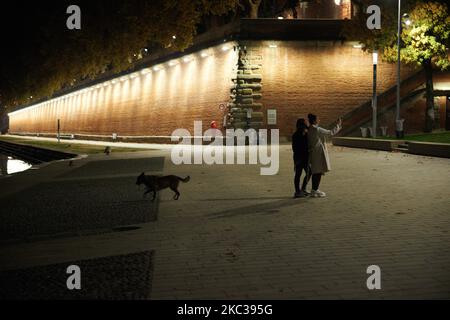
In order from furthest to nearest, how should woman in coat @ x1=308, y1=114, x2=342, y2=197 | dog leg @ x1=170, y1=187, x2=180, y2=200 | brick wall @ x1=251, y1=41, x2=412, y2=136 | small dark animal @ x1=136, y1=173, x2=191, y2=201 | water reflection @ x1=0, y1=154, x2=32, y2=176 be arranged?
brick wall @ x1=251, y1=41, x2=412, y2=136 < water reflection @ x1=0, y1=154, x2=32, y2=176 < dog leg @ x1=170, y1=187, x2=180, y2=200 < small dark animal @ x1=136, y1=173, x2=191, y2=201 < woman in coat @ x1=308, y1=114, x2=342, y2=197

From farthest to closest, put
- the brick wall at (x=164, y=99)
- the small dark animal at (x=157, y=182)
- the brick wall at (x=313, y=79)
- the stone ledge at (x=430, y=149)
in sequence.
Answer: the brick wall at (x=164, y=99) → the brick wall at (x=313, y=79) → the stone ledge at (x=430, y=149) → the small dark animal at (x=157, y=182)

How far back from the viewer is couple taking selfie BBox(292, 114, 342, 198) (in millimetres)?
11992

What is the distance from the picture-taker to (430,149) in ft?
75.4

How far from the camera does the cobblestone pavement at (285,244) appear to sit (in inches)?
222

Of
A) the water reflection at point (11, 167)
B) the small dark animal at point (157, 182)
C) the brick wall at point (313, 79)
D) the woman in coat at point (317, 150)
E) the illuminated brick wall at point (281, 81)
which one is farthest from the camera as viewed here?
the brick wall at point (313, 79)

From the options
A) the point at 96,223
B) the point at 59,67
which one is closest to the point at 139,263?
the point at 96,223

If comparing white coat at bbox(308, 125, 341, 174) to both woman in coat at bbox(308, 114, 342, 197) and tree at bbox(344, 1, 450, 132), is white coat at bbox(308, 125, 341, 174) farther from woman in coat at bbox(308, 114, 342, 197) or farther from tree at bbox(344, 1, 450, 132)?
tree at bbox(344, 1, 450, 132)

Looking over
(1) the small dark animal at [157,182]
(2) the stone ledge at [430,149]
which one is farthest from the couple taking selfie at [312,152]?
(2) the stone ledge at [430,149]

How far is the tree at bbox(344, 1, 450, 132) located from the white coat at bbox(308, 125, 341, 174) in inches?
886

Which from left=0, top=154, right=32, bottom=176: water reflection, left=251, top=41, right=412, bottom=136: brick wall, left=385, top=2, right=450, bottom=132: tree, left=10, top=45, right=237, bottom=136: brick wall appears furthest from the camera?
left=10, top=45, right=237, bottom=136: brick wall

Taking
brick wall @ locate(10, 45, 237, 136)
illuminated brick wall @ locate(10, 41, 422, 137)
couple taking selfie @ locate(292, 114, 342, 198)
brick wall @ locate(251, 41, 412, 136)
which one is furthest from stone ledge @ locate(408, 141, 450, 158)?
brick wall @ locate(10, 45, 237, 136)

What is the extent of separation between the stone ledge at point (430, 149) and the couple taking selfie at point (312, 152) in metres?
11.3

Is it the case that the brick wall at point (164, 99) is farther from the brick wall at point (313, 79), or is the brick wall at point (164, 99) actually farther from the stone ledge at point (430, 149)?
the stone ledge at point (430, 149)

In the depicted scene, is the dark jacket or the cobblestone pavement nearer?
the cobblestone pavement
